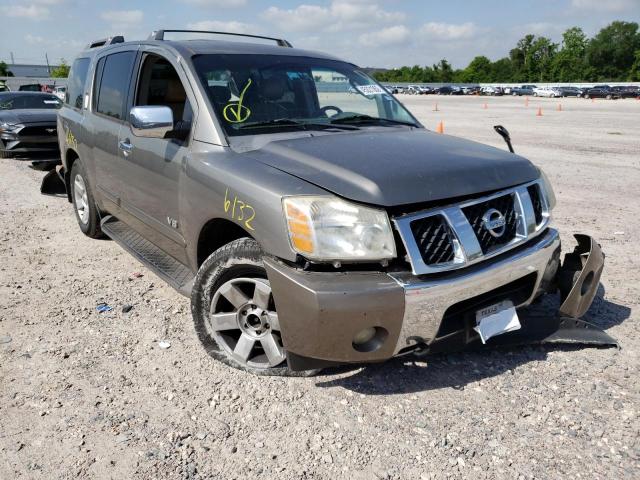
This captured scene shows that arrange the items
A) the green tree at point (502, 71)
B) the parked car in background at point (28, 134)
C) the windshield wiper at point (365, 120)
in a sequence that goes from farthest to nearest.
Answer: the green tree at point (502, 71), the parked car in background at point (28, 134), the windshield wiper at point (365, 120)

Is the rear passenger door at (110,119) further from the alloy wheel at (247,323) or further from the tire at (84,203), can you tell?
the alloy wheel at (247,323)

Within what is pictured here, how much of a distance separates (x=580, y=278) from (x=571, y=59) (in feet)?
382

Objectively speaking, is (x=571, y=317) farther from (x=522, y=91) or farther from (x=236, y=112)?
(x=522, y=91)

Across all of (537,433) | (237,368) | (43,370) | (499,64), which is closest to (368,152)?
(237,368)

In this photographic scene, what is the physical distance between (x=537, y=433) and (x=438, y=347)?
24.4 inches

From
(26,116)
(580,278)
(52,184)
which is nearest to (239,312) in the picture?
(580,278)

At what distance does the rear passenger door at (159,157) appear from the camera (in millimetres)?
3564

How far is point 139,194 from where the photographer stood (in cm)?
418

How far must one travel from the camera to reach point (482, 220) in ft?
9.34

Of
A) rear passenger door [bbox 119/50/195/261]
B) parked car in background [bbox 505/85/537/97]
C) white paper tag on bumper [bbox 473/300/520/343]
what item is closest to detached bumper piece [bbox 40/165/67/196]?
Result: rear passenger door [bbox 119/50/195/261]

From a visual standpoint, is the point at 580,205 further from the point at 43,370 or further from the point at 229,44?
the point at 43,370

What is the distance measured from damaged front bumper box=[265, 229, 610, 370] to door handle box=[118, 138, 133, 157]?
6.71ft

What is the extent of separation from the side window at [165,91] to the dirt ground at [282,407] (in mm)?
1414

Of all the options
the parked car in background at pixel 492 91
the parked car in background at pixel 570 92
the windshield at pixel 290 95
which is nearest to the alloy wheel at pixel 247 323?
the windshield at pixel 290 95
